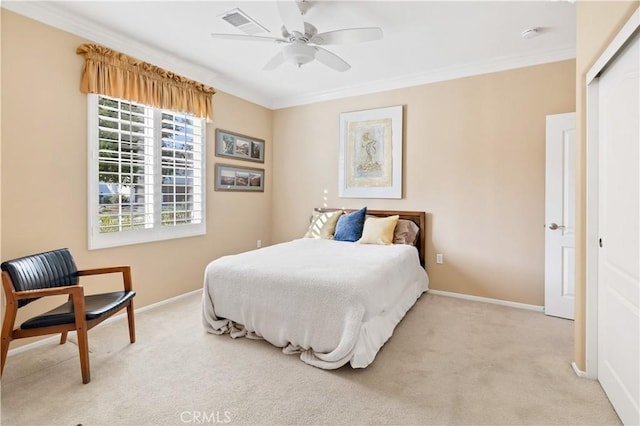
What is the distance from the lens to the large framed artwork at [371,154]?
4.16 metres

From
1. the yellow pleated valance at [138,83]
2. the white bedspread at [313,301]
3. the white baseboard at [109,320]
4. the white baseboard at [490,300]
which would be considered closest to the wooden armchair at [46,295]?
the white baseboard at [109,320]

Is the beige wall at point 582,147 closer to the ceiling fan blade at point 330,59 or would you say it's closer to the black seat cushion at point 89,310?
the ceiling fan blade at point 330,59

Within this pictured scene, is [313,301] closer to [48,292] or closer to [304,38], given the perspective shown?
[48,292]

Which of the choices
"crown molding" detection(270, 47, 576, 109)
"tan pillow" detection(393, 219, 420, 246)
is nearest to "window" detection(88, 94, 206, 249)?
"crown molding" detection(270, 47, 576, 109)

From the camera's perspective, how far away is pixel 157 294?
11.5 ft

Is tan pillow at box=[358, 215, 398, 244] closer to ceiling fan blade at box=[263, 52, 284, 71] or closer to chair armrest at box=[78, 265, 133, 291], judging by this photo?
ceiling fan blade at box=[263, 52, 284, 71]

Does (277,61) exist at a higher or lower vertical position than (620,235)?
higher

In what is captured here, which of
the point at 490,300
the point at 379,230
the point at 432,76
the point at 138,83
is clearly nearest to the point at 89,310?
the point at 138,83

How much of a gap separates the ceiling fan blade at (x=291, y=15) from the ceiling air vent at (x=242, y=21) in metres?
0.23

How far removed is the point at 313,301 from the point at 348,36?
1982 mm

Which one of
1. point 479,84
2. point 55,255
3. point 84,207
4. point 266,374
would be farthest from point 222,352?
point 479,84

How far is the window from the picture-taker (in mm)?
2941

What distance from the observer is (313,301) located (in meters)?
2.31

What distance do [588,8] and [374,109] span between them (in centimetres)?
250
